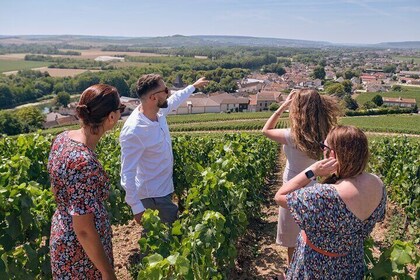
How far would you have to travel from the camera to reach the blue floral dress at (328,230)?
2279 mm

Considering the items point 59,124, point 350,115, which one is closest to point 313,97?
point 350,115

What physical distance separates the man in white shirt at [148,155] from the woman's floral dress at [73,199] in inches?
35.2

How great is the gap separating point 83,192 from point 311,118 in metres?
1.98

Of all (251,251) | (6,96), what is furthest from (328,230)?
(6,96)

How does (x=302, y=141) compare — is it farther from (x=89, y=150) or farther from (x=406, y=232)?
(x=406, y=232)

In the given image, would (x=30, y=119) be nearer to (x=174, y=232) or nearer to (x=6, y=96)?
(x=6, y=96)

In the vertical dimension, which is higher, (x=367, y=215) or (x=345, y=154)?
(x=345, y=154)

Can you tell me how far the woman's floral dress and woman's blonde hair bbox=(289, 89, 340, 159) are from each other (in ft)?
5.70

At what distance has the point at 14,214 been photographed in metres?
3.24

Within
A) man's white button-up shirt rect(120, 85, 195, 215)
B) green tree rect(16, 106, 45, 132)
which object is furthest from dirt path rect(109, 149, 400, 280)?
green tree rect(16, 106, 45, 132)

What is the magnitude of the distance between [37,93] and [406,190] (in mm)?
92501

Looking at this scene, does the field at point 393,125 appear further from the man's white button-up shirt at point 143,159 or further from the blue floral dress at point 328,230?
the blue floral dress at point 328,230

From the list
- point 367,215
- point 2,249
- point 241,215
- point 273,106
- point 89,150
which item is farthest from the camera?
point 273,106

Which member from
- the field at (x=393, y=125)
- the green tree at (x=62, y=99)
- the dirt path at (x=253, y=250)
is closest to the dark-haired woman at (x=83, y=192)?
the dirt path at (x=253, y=250)
